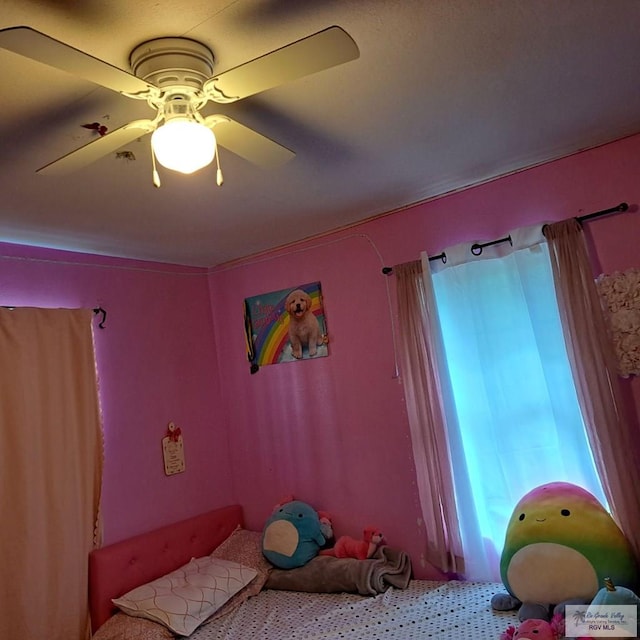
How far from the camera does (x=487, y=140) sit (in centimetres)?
215

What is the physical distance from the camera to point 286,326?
10.7 ft

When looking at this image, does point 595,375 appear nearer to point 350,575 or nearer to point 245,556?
point 350,575

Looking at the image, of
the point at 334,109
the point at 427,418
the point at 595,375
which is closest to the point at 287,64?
the point at 334,109

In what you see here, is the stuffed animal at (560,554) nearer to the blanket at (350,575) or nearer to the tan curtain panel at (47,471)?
the blanket at (350,575)

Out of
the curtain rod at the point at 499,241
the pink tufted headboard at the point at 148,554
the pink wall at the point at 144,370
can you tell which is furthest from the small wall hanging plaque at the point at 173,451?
→ the curtain rod at the point at 499,241

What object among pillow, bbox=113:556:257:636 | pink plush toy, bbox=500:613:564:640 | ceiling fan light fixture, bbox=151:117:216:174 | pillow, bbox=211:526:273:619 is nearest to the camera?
ceiling fan light fixture, bbox=151:117:216:174

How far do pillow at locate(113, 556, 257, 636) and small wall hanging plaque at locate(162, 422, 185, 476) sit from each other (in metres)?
0.53

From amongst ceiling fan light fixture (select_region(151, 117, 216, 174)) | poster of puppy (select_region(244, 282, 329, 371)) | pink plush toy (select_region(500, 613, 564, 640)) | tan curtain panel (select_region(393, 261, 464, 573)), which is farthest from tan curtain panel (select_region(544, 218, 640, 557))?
ceiling fan light fixture (select_region(151, 117, 216, 174))

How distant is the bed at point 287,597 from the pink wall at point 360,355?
26cm

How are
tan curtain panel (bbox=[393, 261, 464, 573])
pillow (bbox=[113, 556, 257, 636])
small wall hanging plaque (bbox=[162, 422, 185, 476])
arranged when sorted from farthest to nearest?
small wall hanging plaque (bbox=[162, 422, 185, 476]), tan curtain panel (bbox=[393, 261, 464, 573]), pillow (bbox=[113, 556, 257, 636])

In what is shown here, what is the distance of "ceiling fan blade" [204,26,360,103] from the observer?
1.11 m

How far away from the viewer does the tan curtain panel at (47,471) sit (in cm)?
236

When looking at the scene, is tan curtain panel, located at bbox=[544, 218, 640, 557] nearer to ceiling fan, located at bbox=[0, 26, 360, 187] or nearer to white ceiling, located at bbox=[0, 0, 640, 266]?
white ceiling, located at bbox=[0, 0, 640, 266]

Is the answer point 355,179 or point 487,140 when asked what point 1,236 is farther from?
point 487,140
